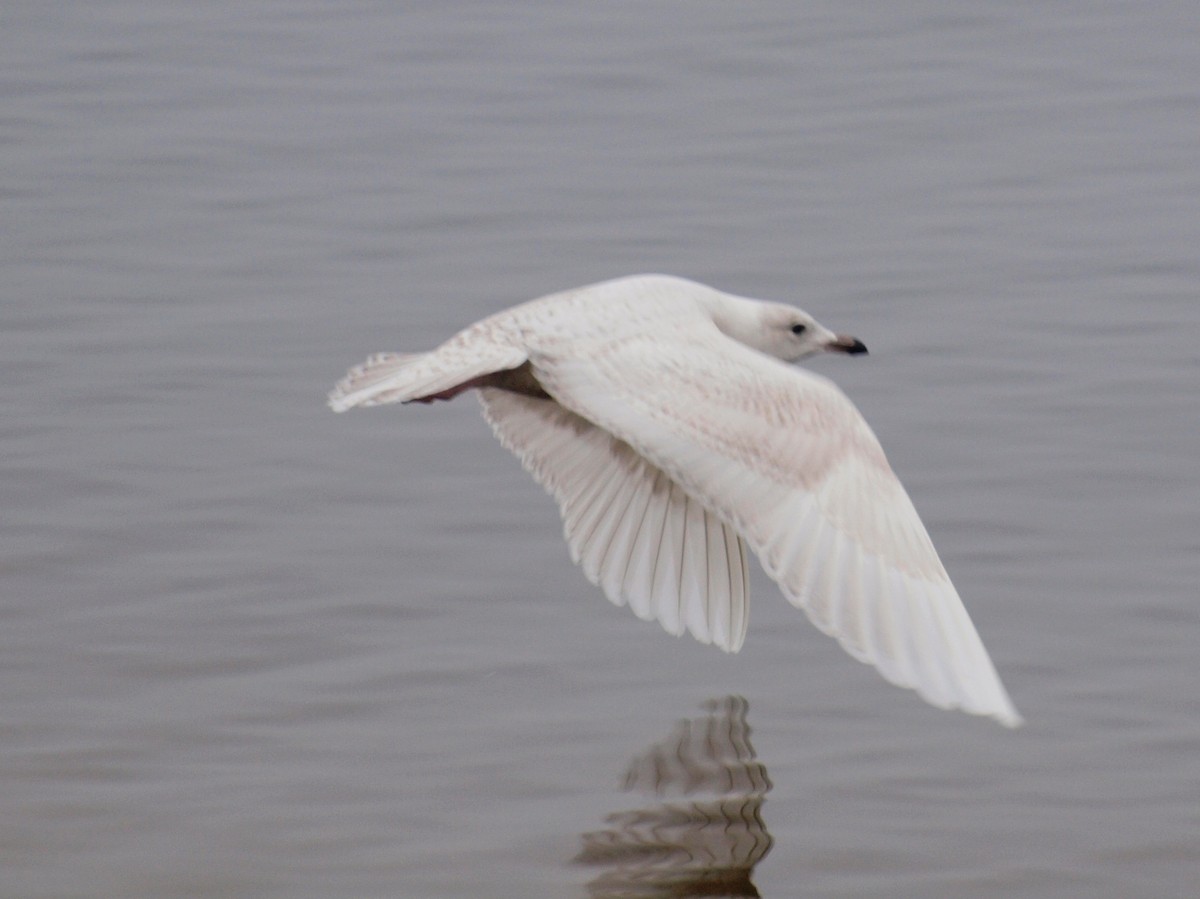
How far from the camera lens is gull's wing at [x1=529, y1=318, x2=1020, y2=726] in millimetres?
4484

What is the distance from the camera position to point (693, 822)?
5.19 m

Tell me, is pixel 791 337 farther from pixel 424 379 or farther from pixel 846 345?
pixel 424 379

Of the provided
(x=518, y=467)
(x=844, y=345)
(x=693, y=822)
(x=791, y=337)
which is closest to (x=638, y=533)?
(x=693, y=822)

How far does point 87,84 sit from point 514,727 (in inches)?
319

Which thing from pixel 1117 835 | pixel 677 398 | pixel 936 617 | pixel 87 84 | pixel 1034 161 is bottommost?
→ pixel 1117 835

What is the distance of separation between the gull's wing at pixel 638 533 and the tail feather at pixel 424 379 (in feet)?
1.32

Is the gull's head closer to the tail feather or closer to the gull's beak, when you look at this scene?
the gull's beak

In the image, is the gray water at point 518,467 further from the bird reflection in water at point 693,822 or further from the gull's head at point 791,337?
the gull's head at point 791,337

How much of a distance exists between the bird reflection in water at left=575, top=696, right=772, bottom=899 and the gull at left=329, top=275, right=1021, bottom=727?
24 cm

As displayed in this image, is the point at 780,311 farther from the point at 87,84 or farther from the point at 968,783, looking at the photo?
the point at 87,84

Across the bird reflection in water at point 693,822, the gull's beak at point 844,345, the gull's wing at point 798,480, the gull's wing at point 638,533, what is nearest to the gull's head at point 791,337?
the gull's beak at point 844,345

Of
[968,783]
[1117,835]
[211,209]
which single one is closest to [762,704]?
[968,783]

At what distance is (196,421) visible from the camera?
788 centimetres

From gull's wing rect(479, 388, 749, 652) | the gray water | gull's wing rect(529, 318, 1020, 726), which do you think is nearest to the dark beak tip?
the gray water
